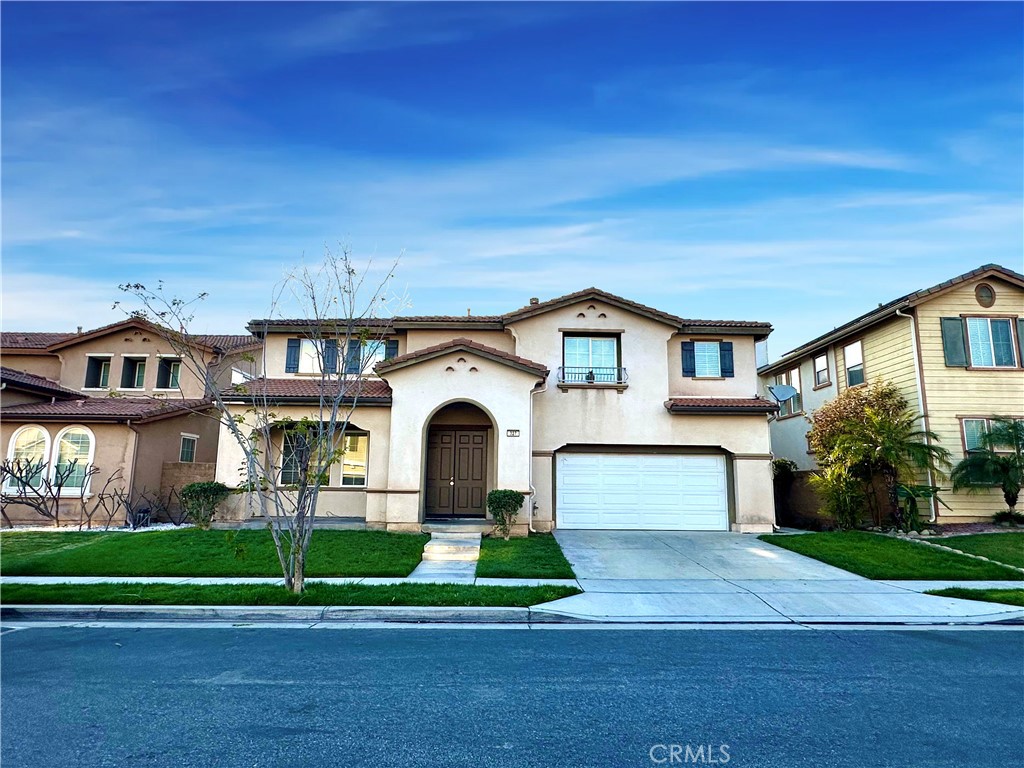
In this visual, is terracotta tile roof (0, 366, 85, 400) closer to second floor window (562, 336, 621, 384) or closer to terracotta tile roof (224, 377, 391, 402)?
terracotta tile roof (224, 377, 391, 402)

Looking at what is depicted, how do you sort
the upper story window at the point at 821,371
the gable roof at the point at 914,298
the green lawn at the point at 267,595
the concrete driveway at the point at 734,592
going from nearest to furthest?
the concrete driveway at the point at 734,592
the green lawn at the point at 267,595
the gable roof at the point at 914,298
the upper story window at the point at 821,371

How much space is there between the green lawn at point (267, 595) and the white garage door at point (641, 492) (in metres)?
7.91

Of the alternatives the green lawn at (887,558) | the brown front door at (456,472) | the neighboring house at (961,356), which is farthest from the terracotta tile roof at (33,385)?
the neighboring house at (961,356)

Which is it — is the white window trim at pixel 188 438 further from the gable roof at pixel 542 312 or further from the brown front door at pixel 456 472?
the brown front door at pixel 456 472

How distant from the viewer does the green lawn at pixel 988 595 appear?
937 centimetres

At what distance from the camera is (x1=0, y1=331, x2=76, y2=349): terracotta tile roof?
23.4m

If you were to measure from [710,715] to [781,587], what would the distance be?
6497 millimetres

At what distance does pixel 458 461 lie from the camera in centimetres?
1764

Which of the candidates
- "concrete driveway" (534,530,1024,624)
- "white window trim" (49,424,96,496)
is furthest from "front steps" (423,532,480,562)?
"white window trim" (49,424,96,496)

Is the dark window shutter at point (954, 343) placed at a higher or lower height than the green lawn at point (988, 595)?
higher

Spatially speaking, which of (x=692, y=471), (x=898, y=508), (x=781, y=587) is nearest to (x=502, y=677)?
(x=781, y=587)

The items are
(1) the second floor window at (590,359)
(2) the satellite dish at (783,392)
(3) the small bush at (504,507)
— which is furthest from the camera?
(2) the satellite dish at (783,392)

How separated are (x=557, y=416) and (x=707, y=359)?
17.1 ft

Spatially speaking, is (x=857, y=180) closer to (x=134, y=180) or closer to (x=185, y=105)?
(x=185, y=105)
